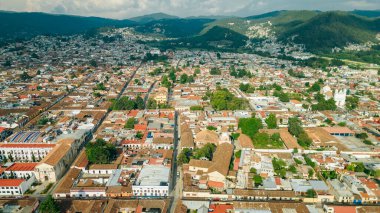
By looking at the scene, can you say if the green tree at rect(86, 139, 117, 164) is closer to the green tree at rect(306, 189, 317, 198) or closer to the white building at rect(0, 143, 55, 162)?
the white building at rect(0, 143, 55, 162)

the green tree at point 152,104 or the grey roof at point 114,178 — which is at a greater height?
the green tree at point 152,104

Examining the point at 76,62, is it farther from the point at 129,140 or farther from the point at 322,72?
the point at 322,72

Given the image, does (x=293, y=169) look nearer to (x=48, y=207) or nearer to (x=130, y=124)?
(x=130, y=124)

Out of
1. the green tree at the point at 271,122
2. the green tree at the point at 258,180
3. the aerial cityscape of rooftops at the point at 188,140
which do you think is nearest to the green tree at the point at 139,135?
the aerial cityscape of rooftops at the point at 188,140

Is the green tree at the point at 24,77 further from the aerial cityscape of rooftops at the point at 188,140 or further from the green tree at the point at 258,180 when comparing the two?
the green tree at the point at 258,180

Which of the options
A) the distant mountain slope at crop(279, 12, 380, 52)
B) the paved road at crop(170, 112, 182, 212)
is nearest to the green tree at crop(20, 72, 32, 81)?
the paved road at crop(170, 112, 182, 212)

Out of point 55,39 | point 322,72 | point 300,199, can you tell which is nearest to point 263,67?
point 322,72

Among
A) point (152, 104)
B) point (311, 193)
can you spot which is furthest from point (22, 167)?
point (311, 193)
